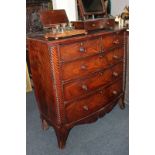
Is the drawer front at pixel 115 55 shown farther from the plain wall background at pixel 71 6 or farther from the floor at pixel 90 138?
the plain wall background at pixel 71 6

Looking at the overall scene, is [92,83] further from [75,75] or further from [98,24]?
[98,24]

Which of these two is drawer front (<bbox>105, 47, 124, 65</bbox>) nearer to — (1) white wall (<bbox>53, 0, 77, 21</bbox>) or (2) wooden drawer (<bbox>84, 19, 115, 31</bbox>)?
(2) wooden drawer (<bbox>84, 19, 115, 31</bbox>)

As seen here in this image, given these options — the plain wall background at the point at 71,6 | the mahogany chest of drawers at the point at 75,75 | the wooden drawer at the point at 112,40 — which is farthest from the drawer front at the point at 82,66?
the plain wall background at the point at 71,6

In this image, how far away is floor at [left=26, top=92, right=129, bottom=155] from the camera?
2.06m

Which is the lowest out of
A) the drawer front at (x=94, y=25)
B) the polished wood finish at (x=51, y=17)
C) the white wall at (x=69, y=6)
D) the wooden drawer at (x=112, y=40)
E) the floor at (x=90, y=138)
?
the floor at (x=90, y=138)

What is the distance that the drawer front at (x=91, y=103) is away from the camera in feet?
6.71

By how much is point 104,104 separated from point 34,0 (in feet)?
6.61

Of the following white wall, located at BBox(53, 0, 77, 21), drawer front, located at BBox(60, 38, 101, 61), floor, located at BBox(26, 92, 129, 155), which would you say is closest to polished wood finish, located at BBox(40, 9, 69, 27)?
drawer front, located at BBox(60, 38, 101, 61)

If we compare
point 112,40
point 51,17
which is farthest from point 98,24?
point 51,17

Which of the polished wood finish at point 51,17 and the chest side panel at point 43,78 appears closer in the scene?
the chest side panel at point 43,78

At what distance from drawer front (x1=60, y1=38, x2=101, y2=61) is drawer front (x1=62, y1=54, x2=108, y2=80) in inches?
2.3

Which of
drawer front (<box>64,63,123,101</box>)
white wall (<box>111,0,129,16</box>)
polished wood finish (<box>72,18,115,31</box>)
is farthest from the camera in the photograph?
white wall (<box>111,0,129,16</box>)

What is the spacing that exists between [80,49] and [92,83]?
16.2 inches

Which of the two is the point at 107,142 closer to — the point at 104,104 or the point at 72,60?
the point at 104,104
